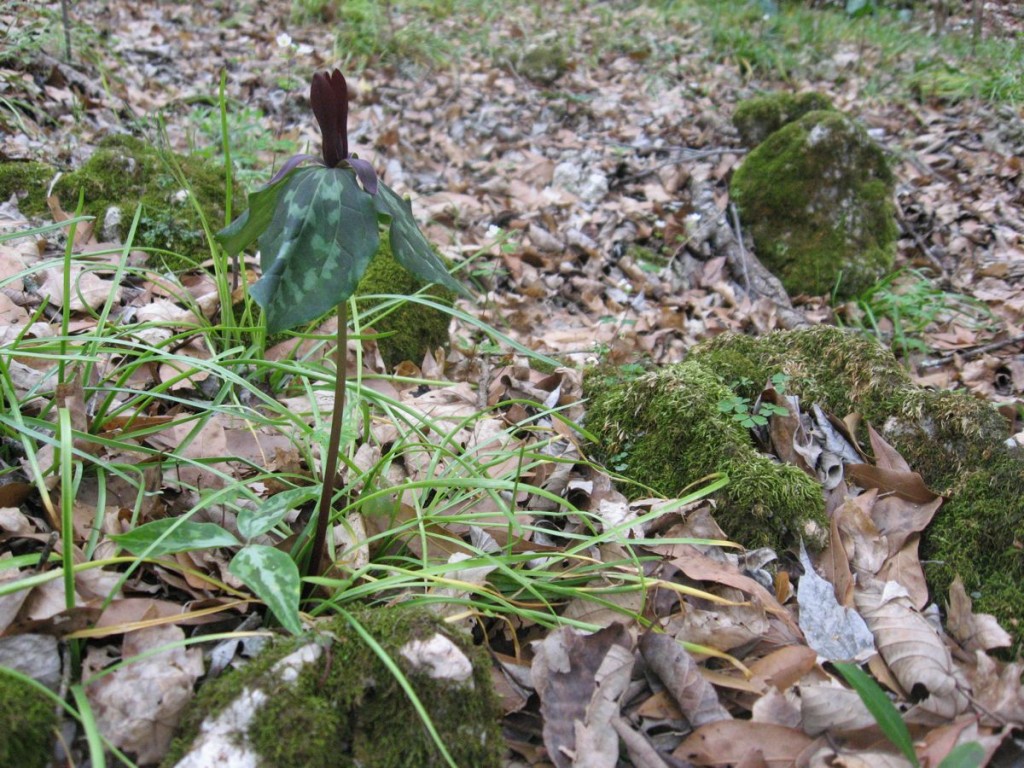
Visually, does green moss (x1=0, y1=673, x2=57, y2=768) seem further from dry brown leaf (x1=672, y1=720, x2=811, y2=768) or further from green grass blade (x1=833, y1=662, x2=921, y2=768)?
green grass blade (x1=833, y1=662, x2=921, y2=768)

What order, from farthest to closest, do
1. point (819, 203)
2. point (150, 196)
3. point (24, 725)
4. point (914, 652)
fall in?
1. point (819, 203)
2. point (150, 196)
3. point (914, 652)
4. point (24, 725)

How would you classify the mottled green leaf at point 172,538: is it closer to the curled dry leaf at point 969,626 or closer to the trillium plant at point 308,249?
the trillium plant at point 308,249

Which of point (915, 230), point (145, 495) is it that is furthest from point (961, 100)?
point (145, 495)

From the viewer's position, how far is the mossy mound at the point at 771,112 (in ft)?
14.0

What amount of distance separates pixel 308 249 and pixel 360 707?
2.41ft

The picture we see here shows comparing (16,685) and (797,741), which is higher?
(16,685)

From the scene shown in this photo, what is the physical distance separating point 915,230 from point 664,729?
358 cm

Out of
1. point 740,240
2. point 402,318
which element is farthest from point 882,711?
point 740,240

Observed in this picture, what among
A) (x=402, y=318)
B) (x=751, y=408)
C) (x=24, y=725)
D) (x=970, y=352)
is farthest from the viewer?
(x=970, y=352)

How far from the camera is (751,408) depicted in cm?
204

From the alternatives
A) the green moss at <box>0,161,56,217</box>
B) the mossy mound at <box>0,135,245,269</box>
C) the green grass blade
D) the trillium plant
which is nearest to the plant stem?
the trillium plant

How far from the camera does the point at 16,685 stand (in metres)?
1.08

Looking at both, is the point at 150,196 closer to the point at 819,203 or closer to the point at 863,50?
the point at 819,203

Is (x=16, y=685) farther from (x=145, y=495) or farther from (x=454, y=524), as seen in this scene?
(x=454, y=524)
